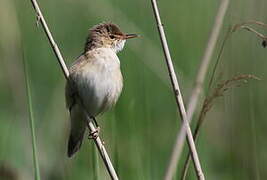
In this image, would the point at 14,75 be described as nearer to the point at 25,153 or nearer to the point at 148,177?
the point at 25,153

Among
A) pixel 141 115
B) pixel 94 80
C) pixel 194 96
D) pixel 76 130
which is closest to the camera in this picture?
pixel 194 96

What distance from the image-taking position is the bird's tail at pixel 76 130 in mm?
5141

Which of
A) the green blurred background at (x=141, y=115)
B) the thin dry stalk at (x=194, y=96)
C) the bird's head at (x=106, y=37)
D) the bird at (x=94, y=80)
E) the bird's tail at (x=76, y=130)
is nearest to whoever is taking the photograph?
the thin dry stalk at (x=194, y=96)

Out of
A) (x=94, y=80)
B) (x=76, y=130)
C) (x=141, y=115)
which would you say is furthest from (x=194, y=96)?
(x=141, y=115)

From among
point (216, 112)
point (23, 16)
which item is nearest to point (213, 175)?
point (216, 112)

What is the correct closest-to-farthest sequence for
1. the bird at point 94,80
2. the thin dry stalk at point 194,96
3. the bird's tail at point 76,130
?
the thin dry stalk at point 194,96 → the bird at point 94,80 → the bird's tail at point 76,130

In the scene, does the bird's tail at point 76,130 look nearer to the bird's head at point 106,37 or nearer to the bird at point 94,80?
the bird at point 94,80

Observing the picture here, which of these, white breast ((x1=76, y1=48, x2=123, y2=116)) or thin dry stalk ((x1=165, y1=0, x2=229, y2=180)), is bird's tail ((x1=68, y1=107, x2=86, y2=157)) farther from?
thin dry stalk ((x1=165, y1=0, x2=229, y2=180))

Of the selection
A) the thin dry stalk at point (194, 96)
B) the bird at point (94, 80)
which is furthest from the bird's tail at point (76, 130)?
the thin dry stalk at point (194, 96)

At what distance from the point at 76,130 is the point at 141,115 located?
1.07m

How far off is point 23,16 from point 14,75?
449 centimetres

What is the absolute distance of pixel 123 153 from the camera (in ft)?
18.7

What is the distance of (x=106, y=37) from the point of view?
17.6 ft

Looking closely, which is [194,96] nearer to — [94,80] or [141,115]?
[94,80]
